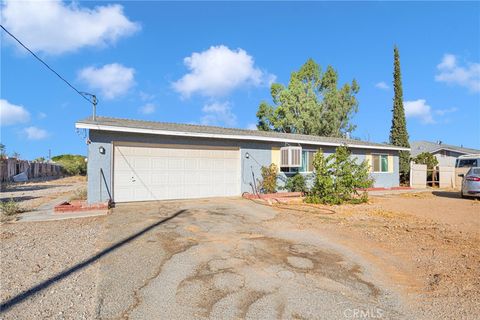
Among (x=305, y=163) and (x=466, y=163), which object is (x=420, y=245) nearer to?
(x=305, y=163)

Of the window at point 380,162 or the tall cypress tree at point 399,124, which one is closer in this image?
the window at point 380,162

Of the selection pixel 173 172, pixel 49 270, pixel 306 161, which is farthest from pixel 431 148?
pixel 49 270

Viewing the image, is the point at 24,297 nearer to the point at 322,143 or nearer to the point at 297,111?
the point at 322,143

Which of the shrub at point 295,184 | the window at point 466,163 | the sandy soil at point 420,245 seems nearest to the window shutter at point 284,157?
the shrub at point 295,184

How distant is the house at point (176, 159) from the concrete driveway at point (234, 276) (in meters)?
3.73

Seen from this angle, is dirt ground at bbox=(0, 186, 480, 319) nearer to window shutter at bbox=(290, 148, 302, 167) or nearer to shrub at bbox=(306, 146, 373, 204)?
shrub at bbox=(306, 146, 373, 204)

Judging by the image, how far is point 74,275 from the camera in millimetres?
4023

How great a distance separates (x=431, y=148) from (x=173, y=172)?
33.7m

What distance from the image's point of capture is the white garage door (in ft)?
35.0

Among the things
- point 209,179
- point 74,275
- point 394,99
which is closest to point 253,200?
point 209,179

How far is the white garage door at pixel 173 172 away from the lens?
10672 millimetres

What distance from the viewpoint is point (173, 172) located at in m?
11.6

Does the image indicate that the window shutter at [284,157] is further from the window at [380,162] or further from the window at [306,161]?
the window at [380,162]

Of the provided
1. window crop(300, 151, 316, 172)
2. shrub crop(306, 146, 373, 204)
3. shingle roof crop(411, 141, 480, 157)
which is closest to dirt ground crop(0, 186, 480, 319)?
shrub crop(306, 146, 373, 204)
